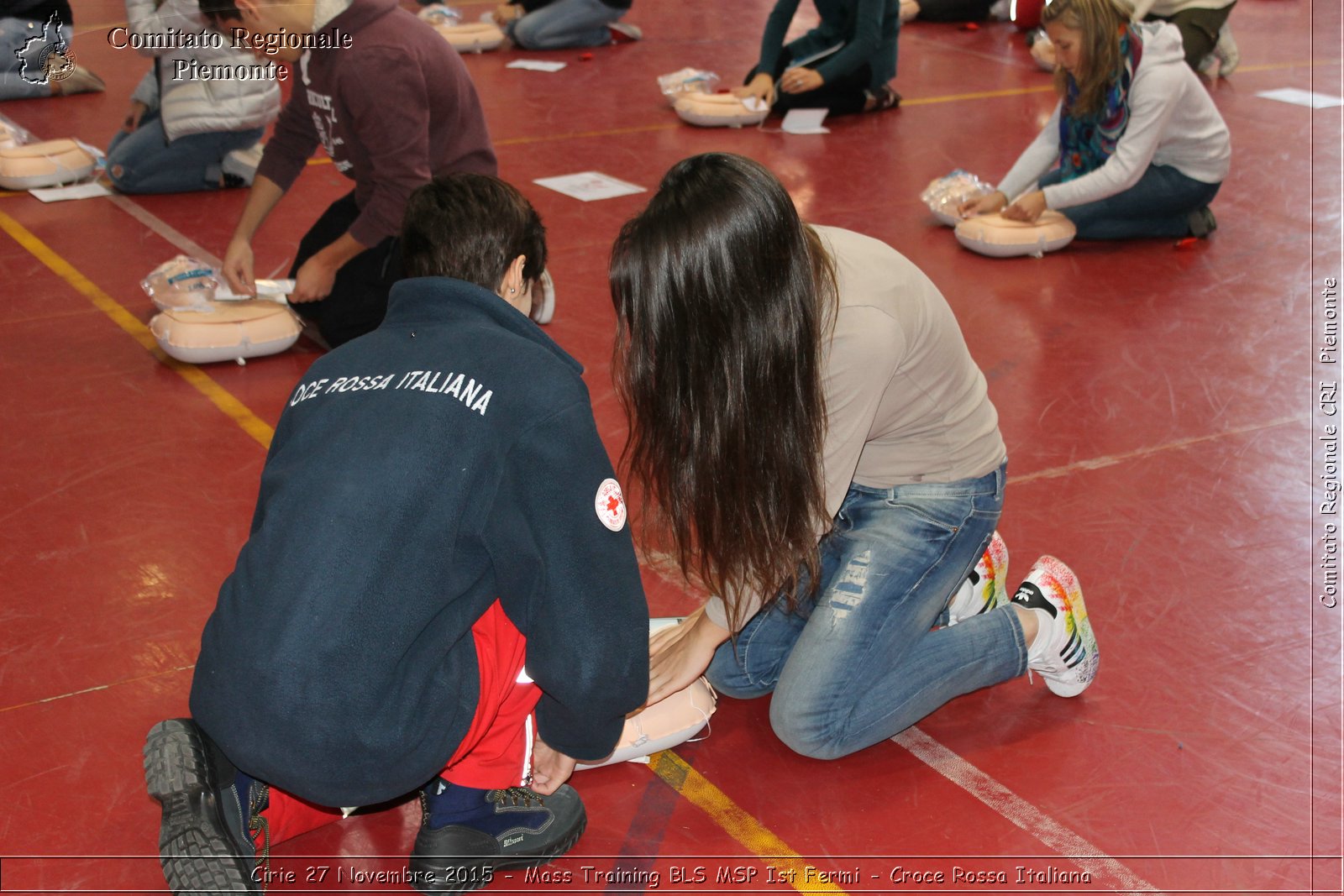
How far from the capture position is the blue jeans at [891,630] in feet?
7.25

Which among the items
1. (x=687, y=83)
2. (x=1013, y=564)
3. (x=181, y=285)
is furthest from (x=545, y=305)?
(x=687, y=83)

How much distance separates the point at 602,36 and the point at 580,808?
7.20 meters

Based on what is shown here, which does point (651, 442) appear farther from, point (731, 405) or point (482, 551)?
point (482, 551)

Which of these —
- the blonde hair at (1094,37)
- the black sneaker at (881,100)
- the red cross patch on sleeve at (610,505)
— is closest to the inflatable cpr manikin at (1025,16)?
the black sneaker at (881,100)

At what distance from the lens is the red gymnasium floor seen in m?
2.06

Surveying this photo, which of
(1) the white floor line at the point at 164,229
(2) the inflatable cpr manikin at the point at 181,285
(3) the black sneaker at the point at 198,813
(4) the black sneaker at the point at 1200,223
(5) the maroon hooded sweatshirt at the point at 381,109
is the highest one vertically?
(5) the maroon hooded sweatshirt at the point at 381,109

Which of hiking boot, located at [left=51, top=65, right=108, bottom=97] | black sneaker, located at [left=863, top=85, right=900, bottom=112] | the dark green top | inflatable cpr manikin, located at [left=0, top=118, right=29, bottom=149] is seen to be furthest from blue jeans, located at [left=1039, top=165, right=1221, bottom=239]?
hiking boot, located at [left=51, top=65, right=108, bottom=97]

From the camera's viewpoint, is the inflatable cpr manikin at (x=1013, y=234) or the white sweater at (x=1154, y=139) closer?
the white sweater at (x=1154, y=139)

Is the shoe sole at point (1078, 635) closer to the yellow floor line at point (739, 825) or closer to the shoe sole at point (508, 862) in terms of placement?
the yellow floor line at point (739, 825)

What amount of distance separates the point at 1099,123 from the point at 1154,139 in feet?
0.64

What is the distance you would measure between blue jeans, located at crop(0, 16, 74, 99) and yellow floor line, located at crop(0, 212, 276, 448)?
2206 millimetres

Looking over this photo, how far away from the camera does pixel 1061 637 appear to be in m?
2.34

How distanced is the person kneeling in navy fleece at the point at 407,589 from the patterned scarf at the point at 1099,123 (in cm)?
316

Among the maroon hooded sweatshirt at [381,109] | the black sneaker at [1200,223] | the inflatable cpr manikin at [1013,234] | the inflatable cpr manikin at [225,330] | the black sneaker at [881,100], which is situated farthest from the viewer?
the black sneaker at [881,100]
